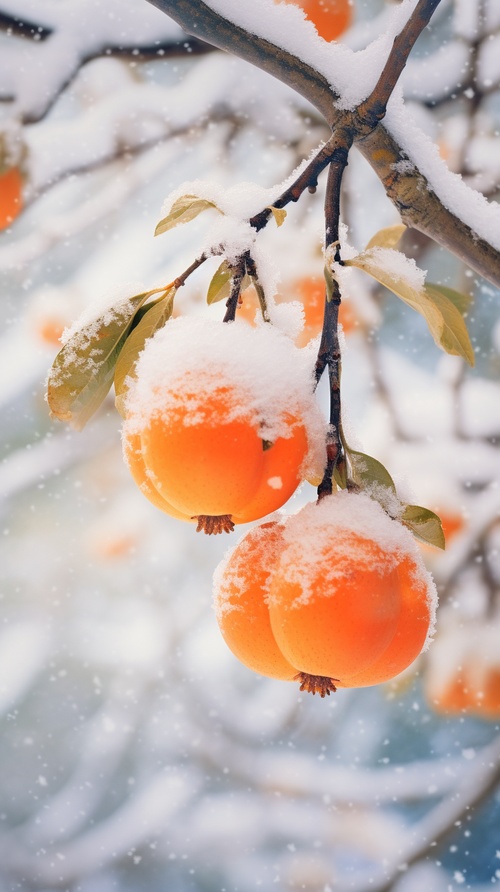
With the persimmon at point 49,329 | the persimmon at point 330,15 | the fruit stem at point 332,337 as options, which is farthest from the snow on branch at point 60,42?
the fruit stem at point 332,337

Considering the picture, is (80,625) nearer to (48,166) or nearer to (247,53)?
(48,166)

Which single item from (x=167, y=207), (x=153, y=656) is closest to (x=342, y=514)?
(x=167, y=207)

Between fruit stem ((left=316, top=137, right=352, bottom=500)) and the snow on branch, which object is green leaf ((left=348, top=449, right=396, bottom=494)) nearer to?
fruit stem ((left=316, top=137, right=352, bottom=500))

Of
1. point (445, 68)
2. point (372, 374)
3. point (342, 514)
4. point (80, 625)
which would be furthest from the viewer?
point (80, 625)

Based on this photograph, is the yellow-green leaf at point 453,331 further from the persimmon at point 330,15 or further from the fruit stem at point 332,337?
the persimmon at point 330,15

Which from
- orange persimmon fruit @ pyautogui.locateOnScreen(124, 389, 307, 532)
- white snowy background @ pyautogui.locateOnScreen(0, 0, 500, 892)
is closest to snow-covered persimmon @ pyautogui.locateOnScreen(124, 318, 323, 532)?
orange persimmon fruit @ pyautogui.locateOnScreen(124, 389, 307, 532)
